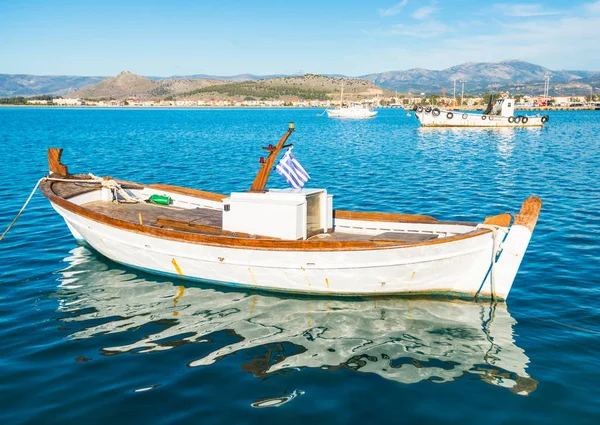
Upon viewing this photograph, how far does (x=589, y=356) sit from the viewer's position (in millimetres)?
10633

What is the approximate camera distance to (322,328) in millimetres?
12078

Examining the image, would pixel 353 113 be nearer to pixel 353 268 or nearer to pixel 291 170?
pixel 291 170

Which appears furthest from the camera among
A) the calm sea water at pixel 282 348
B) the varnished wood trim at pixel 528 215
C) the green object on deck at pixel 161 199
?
the green object on deck at pixel 161 199

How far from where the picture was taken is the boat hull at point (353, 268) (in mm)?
12719

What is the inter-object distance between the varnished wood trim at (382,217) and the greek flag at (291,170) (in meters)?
2.05

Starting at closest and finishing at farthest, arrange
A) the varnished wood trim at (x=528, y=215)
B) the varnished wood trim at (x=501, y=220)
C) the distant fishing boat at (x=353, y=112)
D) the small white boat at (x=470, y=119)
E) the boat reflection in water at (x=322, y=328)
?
the boat reflection in water at (x=322, y=328)
the varnished wood trim at (x=528, y=215)
the varnished wood trim at (x=501, y=220)
the small white boat at (x=470, y=119)
the distant fishing boat at (x=353, y=112)

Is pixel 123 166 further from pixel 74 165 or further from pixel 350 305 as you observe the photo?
pixel 350 305

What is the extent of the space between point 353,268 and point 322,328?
1.82 metres

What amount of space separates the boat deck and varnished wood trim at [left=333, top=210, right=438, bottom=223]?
689 mm

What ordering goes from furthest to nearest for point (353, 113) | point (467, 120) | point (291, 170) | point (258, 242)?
point (353, 113), point (467, 120), point (291, 170), point (258, 242)

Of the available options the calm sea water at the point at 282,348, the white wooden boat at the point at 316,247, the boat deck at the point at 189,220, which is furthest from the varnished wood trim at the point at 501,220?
the calm sea water at the point at 282,348

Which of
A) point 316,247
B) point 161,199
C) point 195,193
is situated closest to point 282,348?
point 316,247

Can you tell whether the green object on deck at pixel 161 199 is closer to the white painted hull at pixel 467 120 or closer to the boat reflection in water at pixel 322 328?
the boat reflection in water at pixel 322 328

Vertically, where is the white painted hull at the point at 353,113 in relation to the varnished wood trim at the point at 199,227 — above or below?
above
